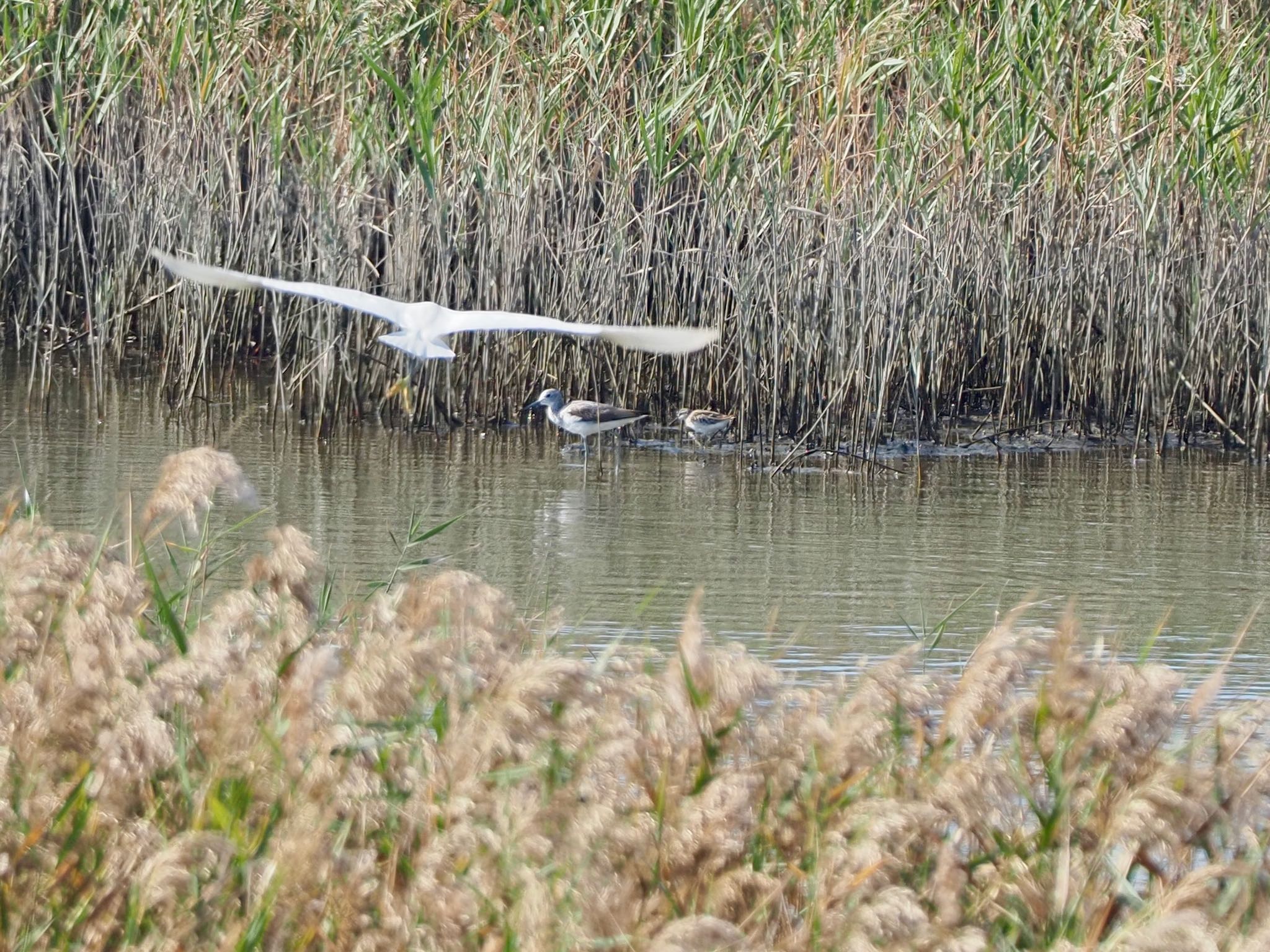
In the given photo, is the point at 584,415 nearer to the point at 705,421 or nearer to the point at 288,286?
the point at 705,421

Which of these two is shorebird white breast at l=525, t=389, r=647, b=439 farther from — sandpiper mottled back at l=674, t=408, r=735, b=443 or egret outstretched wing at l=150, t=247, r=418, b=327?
egret outstretched wing at l=150, t=247, r=418, b=327

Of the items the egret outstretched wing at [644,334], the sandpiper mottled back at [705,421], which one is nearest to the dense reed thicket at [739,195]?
the sandpiper mottled back at [705,421]

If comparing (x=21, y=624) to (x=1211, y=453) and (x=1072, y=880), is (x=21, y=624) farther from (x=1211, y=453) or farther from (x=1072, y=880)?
(x=1211, y=453)

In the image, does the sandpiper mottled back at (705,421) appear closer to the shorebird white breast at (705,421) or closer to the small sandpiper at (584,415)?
the shorebird white breast at (705,421)

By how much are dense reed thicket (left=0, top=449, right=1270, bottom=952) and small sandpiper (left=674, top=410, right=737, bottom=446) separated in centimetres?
517

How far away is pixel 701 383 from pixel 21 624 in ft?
21.0

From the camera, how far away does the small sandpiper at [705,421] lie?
786 cm

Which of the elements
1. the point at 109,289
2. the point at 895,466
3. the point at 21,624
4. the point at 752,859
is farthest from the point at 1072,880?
the point at 109,289

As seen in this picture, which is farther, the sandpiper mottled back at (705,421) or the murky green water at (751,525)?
the sandpiper mottled back at (705,421)

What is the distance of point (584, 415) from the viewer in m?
7.68

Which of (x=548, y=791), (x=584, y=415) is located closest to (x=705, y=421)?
(x=584, y=415)

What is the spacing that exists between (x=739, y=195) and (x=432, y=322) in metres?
2.75

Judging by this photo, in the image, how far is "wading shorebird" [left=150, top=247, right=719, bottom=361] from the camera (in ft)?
15.3

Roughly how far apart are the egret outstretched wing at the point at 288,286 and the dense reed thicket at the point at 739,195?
6.53 ft
